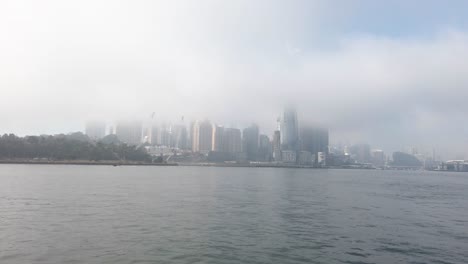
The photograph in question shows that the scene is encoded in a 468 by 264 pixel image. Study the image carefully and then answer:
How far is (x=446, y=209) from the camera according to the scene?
44.3 meters

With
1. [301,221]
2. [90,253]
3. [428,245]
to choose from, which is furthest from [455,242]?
[90,253]

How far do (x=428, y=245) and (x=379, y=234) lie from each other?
346 centimetres

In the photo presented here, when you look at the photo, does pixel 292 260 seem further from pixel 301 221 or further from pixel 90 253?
pixel 301 221

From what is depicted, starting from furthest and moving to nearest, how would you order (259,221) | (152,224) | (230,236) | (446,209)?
(446,209) → (259,221) → (152,224) → (230,236)

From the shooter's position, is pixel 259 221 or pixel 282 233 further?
pixel 259 221

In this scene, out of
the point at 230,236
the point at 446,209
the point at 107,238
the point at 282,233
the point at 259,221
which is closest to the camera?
the point at 107,238

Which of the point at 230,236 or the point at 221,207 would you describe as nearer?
the point at 230,236

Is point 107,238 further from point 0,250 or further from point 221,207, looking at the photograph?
point 221,207

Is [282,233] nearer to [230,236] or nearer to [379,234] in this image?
[230,236]

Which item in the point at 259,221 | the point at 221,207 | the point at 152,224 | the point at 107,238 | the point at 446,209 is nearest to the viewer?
the point at 107,238

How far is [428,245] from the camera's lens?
23.9 metres

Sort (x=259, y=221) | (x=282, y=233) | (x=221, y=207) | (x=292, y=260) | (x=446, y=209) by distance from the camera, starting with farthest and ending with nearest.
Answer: (x=446, y=209), (x=221, y=207), (x=259, y=221), (x=282, y=233), (x=292, y=260)

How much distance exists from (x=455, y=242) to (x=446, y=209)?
21847 mm

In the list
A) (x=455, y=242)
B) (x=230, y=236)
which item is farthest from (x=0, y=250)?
(x=455, y=242)
